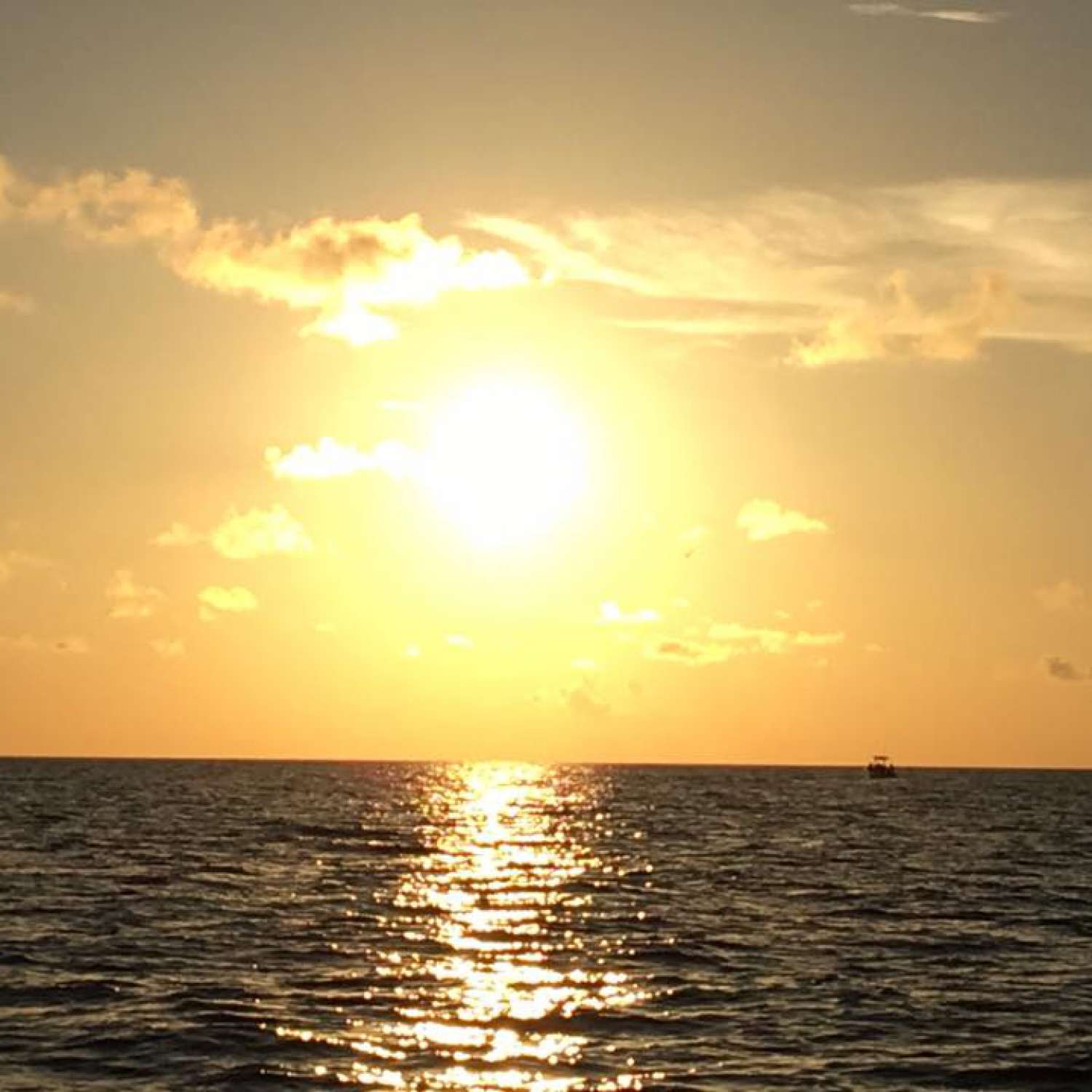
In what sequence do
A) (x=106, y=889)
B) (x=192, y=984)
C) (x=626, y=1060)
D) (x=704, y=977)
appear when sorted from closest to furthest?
(x=626, y=1060), (x=192, y=984), (x=704, y=977), (x=106, y=889)

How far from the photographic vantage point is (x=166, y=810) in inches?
5517

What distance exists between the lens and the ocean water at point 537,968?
35.7m

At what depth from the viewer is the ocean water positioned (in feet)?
117

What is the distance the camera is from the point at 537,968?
158 feet

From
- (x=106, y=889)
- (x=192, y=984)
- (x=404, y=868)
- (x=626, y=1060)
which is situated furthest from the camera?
(x=404, y=868)

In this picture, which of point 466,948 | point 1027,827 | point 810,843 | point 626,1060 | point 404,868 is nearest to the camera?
point 626,1060

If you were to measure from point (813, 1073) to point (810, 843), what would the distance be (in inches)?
2786

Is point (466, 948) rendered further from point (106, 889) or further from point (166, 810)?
point (166, 810)

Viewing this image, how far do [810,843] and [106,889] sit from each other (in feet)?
169

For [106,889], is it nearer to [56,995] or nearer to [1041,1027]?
[56,995]

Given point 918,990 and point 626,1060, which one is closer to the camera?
point 626,1060

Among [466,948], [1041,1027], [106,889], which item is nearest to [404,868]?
[106,889]

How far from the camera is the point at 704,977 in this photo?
46781 millimetres

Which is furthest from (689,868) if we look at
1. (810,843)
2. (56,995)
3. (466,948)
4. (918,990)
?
(56,995)
